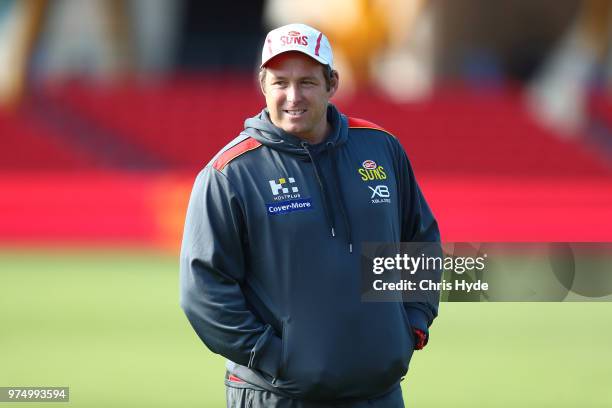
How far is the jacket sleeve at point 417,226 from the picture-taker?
429 centimetres

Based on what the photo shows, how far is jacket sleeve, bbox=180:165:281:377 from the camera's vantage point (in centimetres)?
387

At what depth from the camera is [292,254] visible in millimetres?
3865

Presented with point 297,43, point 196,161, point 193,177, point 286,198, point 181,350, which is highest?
point 196,161

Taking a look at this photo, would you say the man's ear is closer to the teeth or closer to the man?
the man

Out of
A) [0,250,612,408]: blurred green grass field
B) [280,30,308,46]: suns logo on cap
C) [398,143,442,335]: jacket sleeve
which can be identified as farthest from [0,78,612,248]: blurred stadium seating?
[280,30,308,46]: suns logo on cap

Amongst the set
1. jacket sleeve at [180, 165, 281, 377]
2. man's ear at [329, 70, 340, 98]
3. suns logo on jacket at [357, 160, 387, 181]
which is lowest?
jacket sleeve at [180, 165, 281, 377]

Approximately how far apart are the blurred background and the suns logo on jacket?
3662 mm

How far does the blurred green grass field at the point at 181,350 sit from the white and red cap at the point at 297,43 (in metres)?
3.86

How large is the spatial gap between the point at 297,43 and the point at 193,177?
500 inches

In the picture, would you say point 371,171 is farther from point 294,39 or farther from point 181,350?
→ point 181,350

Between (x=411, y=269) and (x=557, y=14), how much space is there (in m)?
32.8

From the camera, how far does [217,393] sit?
307 inches

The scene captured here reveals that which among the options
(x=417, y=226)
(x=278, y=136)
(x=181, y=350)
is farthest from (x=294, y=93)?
Result: (x=181, y=350)

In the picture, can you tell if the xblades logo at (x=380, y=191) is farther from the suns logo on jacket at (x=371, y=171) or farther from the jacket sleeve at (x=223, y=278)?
the jacket sleeve at (x=223, y=278)
